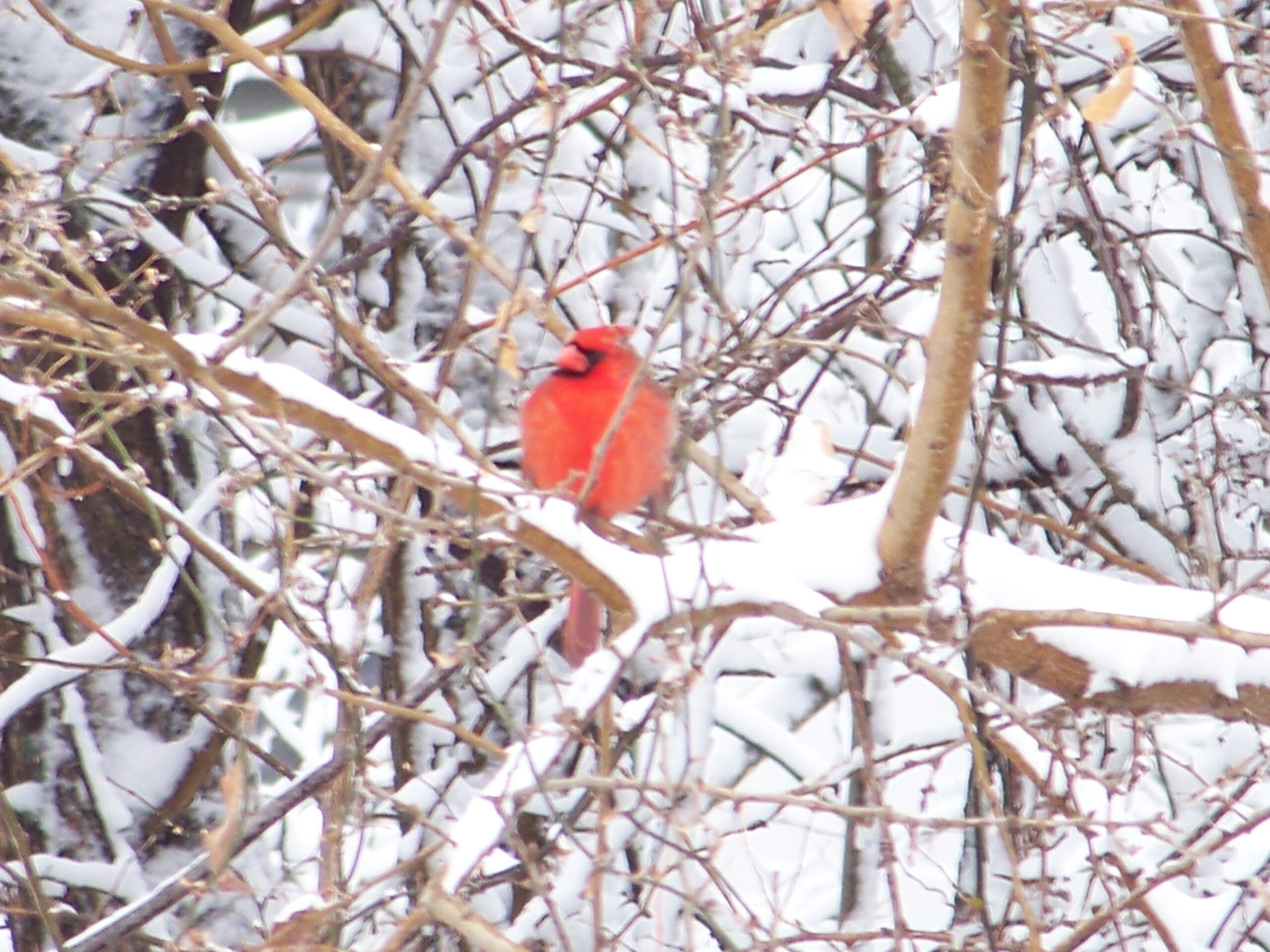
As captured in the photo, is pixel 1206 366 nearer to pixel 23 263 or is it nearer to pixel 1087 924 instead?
pixel 1087 924

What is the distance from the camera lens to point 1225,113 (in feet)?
7.38

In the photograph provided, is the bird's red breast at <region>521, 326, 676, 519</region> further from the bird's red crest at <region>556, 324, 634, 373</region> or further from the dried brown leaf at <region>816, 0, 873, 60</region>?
the dried brown leaf at <region>816, 0, 873, 60</region>

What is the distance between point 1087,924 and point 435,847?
0.94 m

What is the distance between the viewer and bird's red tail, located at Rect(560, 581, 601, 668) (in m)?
3.10

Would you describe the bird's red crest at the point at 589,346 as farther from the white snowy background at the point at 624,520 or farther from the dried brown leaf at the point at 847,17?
the dried brown leaf at the point at 847,17

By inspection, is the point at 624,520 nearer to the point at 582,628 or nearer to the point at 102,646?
the point at 582,628

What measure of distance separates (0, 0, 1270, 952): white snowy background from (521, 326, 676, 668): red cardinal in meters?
0.13

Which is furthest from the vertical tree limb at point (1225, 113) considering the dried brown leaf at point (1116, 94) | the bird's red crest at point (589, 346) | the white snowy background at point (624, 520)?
the bird's red crest at point (589, 346)

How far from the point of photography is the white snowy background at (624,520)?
2.08 m

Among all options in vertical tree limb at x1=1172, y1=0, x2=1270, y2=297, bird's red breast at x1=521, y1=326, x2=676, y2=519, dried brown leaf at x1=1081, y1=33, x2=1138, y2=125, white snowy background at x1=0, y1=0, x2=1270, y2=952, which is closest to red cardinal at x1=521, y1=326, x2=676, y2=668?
bird's red breast at x1=521, y1=326, x2=676, y2=519

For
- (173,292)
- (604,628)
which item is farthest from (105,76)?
(604,628)

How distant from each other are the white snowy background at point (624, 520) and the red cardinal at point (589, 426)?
0.13 meters

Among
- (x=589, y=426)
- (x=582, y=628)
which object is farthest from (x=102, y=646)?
(x=589, y=426)

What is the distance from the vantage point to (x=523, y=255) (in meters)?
1.76
